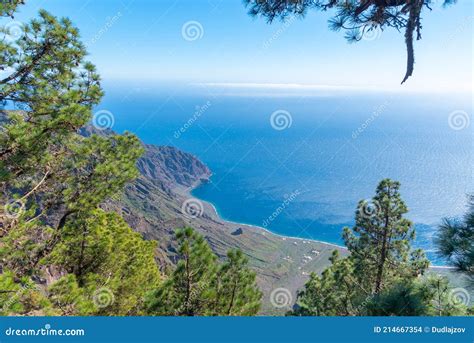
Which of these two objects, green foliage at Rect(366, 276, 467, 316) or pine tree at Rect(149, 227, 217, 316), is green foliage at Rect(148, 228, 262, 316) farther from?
green foliage at Rect(366, 276, 467, 316)

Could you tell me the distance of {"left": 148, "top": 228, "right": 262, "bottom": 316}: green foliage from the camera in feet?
17.1

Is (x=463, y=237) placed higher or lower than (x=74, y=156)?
higher

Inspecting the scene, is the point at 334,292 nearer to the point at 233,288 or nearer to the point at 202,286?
the point at 233,288

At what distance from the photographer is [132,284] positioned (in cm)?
937

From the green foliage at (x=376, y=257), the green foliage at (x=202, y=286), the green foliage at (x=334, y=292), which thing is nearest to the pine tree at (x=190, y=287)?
the green foliage at (x=202, y=286)

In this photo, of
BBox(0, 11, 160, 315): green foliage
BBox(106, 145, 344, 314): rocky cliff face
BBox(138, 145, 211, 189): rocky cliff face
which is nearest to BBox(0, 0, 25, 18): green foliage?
BBox(0, 11, 160, 315): green foliage

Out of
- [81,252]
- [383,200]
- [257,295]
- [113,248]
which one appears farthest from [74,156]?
[383,200]

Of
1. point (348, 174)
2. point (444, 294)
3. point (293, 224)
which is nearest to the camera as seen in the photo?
point (444, 294)

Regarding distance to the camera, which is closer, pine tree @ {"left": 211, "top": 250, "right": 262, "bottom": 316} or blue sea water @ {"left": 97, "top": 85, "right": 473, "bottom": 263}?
pine tree @ {"left": 211, "top": 250, "right": 262, "bottom": 316}

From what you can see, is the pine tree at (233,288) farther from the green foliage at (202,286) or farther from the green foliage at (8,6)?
the green foliage at (8,6)

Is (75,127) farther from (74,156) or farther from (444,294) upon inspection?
(444,294)

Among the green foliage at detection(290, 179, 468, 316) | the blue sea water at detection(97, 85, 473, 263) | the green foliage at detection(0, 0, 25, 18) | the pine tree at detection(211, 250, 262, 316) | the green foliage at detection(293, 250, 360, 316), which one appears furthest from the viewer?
the blue sea water at detection(97, 85, 473, 263)

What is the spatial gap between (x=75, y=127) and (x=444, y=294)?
587cm

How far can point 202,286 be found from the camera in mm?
5355
